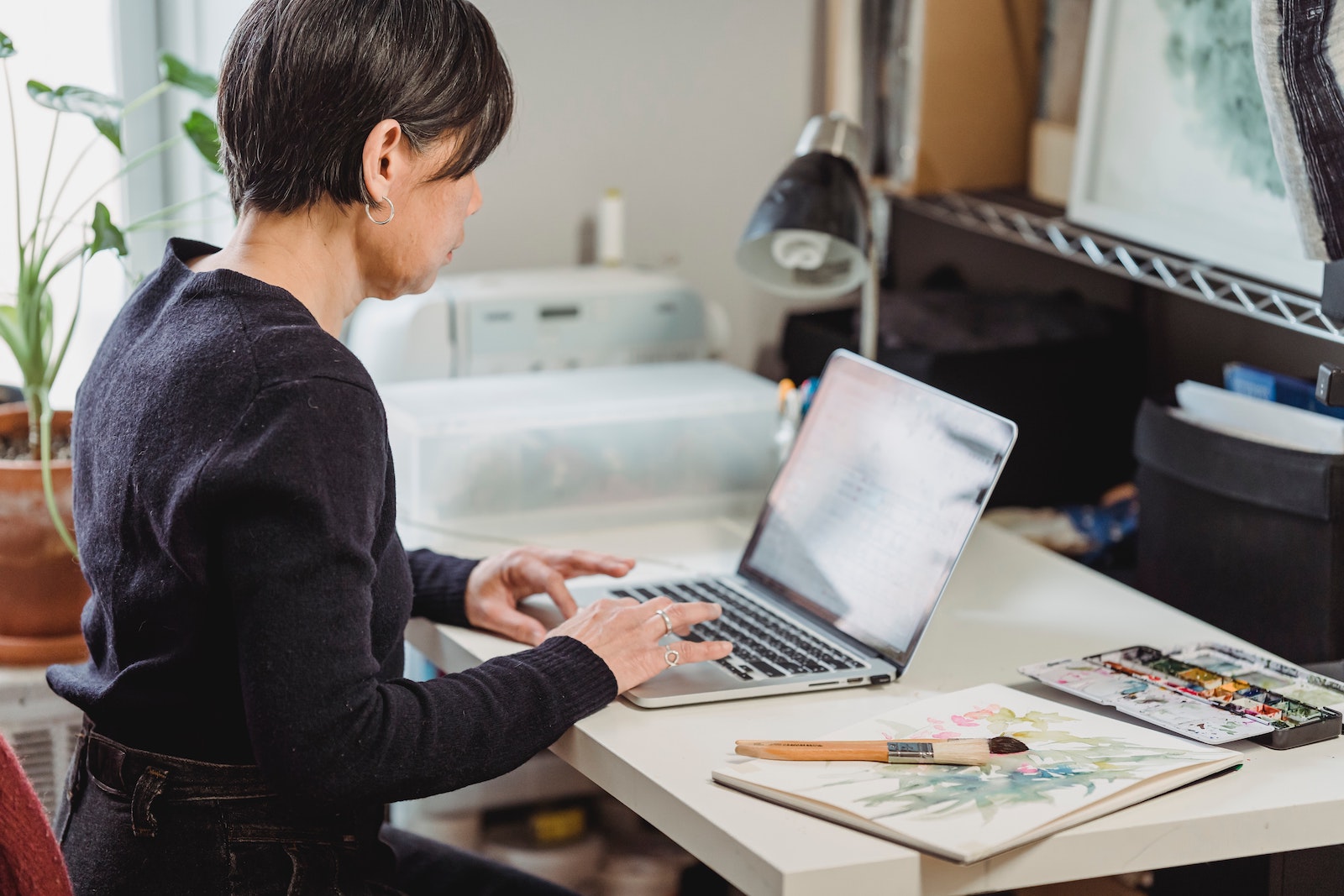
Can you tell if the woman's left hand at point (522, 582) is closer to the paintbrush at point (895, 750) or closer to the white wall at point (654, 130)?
the paintbrush at point (895, 750)

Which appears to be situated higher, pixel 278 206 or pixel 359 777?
pixel 278 206

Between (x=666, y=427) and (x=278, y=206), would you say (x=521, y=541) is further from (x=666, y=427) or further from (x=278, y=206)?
(x=278, y=206)

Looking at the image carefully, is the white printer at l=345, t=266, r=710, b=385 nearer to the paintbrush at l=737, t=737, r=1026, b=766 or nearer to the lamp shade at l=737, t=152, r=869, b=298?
the lamp shade at l=737, t=152, r=869, b=298

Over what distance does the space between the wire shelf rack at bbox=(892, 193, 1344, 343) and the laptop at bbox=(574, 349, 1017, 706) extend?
41 centimetres

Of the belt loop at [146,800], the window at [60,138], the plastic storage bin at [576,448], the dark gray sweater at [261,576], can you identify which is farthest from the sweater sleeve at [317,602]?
the window at [60,138]

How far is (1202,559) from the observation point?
4.86 ft

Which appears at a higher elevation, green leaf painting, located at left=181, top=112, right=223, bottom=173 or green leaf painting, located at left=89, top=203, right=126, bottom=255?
green leaf painting, located at left=181, top=112, right=223, bottom=173

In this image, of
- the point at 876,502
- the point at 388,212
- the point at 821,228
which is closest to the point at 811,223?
the point at 821,228

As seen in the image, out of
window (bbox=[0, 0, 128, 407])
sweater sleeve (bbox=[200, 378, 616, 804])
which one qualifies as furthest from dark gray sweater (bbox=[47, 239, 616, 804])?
window (bbox=[0, 0, 128, 407])

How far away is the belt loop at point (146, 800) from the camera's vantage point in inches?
40.1

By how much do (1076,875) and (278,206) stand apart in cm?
70

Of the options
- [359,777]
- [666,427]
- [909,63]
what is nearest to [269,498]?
[359,777]

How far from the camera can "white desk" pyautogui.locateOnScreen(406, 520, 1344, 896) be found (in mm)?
899

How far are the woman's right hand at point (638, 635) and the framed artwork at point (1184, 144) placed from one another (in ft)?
2.54
